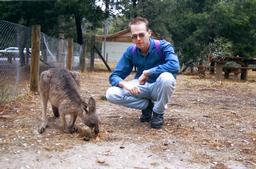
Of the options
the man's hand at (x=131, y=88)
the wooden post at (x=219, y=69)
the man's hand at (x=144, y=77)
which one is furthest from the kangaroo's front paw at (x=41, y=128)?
the wooden post at (x=219, y=69)

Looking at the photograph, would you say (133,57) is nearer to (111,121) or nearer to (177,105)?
(111,121)

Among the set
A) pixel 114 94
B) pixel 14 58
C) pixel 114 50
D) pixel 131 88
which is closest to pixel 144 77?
pixel 131 88

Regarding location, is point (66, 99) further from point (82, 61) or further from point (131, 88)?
point (82, 61)

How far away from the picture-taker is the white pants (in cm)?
554

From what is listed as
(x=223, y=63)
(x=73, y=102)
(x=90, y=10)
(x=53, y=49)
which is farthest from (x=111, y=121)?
(x=90, y=10)

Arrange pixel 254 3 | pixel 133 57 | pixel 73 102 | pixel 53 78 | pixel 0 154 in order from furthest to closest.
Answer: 1. pixel 254 3
2. pixel 133 57
3. pixel 53 78
4. pixel 73 102
5. pixel 0 154

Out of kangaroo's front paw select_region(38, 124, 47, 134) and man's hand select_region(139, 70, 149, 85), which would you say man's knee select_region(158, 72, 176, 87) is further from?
kangaroo's front paw select_region(38, 124, 47, 134)

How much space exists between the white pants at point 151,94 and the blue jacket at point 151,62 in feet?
0.30

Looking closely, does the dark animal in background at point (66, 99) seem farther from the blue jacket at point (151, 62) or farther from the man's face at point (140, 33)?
the man's face at point (140, 33)

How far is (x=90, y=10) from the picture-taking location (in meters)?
21.0

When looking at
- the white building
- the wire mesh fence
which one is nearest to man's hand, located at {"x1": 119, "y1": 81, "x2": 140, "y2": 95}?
the wire mesh fence

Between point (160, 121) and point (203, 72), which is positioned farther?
point (203, 72)

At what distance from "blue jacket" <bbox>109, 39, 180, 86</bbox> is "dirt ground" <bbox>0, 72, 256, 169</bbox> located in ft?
2.17

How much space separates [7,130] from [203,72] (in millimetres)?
13572
